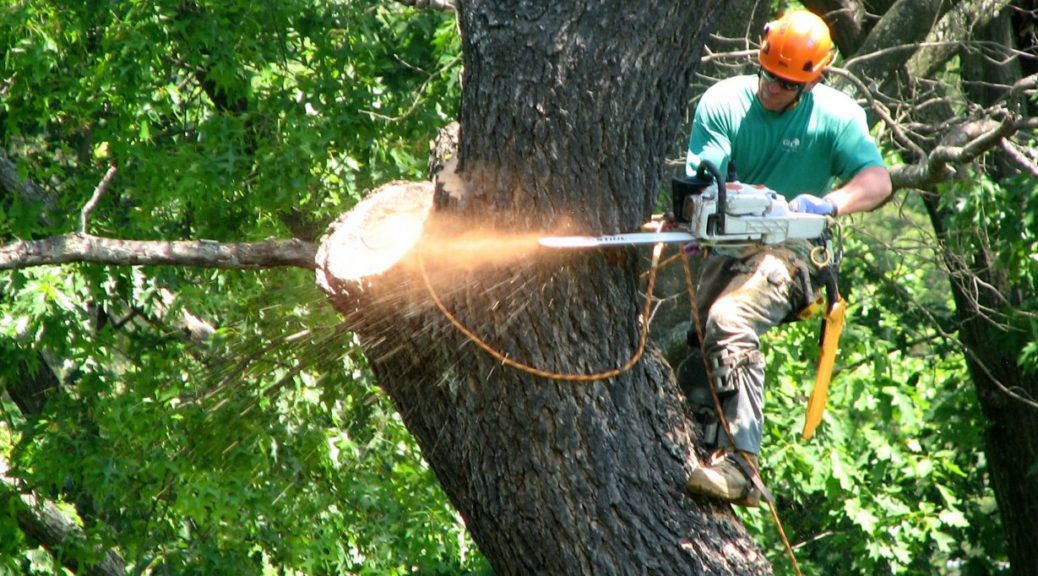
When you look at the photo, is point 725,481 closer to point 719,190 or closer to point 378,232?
point 719,190

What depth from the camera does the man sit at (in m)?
4.03

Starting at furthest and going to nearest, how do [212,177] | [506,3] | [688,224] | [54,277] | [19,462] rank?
[19,462], [54,277], [212,177], [688,224], [506,3]

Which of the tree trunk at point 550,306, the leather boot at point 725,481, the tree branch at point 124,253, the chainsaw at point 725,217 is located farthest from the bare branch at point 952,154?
the tree branch at point 124,253

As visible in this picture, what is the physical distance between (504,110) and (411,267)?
0.51 m

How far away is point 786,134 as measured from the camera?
445 centimetres

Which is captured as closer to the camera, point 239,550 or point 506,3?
point 506,3

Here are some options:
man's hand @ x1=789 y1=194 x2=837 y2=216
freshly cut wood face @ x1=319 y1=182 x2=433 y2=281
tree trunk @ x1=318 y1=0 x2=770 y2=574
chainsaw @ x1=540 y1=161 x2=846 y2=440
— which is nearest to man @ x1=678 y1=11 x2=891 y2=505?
man's hand @ x1=789 y1=194 x2=837 y2=216

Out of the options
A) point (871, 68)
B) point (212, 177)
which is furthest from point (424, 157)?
point (871, 68)

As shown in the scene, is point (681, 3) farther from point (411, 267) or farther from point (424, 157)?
point (424, 157)

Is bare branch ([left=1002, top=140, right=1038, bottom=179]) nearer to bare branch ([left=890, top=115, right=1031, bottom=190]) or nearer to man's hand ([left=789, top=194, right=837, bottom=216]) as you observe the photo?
bare branch ([left=890, top=115, right=1031, bottom=190])

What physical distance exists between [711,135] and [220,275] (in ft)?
15.9

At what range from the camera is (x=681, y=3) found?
3443mm

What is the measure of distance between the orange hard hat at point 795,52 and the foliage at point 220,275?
10.3 feet

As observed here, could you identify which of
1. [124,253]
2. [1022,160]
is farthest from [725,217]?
[1022,160]
